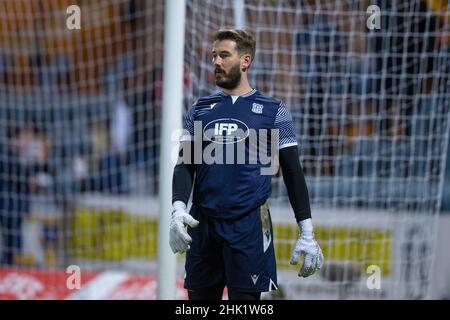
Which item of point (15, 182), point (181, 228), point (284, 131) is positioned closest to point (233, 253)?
point (181, 228)

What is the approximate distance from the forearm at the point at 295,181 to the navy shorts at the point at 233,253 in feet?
0.49

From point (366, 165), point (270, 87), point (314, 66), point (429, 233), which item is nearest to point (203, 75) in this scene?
point (270, 87)

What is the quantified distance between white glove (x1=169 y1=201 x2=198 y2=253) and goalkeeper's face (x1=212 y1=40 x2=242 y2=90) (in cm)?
57

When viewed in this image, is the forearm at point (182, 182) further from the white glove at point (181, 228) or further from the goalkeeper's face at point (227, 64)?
the goalkeeper's face at point (227, 64)

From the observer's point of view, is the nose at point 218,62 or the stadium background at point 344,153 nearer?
the nose at point 218,62

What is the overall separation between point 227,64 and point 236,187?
52 centimetres

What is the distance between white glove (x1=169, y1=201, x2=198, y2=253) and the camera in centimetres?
325

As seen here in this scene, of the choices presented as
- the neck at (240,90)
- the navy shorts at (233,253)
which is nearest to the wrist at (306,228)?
the navy shorts at (233,253)

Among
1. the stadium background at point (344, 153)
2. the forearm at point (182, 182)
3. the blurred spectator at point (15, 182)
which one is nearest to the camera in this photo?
the forearm at point (182, 182)

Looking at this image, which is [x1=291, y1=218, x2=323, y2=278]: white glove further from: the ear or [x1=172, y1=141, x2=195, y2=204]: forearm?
the ear

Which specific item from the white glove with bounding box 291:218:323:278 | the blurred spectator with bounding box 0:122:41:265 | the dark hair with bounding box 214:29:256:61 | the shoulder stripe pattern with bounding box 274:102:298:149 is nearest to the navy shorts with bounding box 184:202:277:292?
the white glove with bounding box 291:218:323:278

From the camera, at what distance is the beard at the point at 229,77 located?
130 inches

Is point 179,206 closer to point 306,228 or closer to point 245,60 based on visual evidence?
point 306,228
